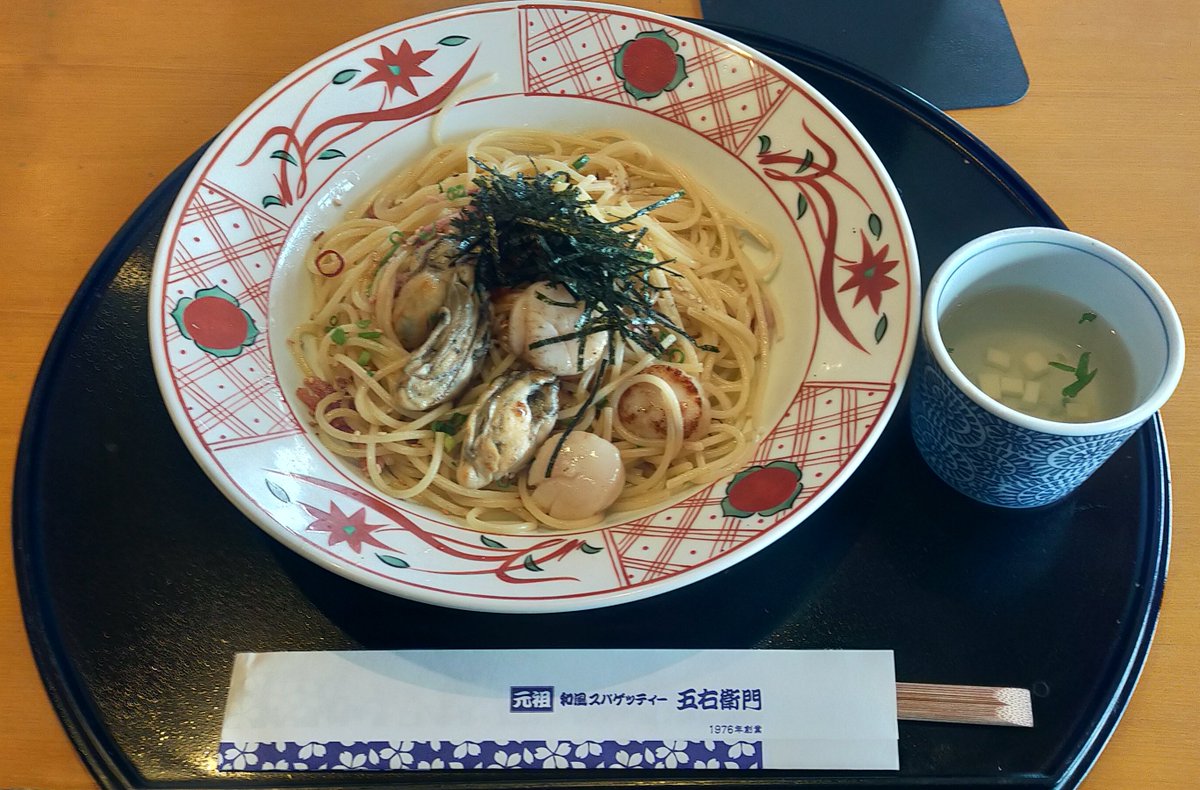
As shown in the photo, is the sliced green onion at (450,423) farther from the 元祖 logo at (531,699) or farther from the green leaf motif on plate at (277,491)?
the 元祖 logo at (531,699)

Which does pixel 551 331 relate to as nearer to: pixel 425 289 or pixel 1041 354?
pixel 425 289

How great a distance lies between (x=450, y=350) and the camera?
1.60 metres

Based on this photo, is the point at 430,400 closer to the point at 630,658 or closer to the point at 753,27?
the point at 630,658

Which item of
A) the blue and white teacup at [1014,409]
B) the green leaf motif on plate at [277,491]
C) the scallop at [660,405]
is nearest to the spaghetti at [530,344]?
the scallop at [660,405]

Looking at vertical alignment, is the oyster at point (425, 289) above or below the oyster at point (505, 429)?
above

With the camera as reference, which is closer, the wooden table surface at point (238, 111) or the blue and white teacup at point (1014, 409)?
the blue and white teacup at point (1014, 409)

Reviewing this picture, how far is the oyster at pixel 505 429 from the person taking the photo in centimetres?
152

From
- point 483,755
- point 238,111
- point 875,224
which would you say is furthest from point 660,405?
point 238,111

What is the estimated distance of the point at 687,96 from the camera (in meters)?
1.89

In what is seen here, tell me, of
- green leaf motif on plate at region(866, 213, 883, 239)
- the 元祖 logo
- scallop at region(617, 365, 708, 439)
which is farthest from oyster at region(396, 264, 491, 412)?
green leaf motif on plate at region(866, 213, 883, 239)

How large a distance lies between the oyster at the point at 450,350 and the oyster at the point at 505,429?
0.27ft

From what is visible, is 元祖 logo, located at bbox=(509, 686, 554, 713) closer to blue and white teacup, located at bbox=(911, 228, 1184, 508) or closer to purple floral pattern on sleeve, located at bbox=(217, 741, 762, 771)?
purple floral pattern on sleeve, located at bbox=(217, 741, 762, 771)

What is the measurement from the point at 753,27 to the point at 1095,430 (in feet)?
4.96

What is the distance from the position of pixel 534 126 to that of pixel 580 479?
96 cm
